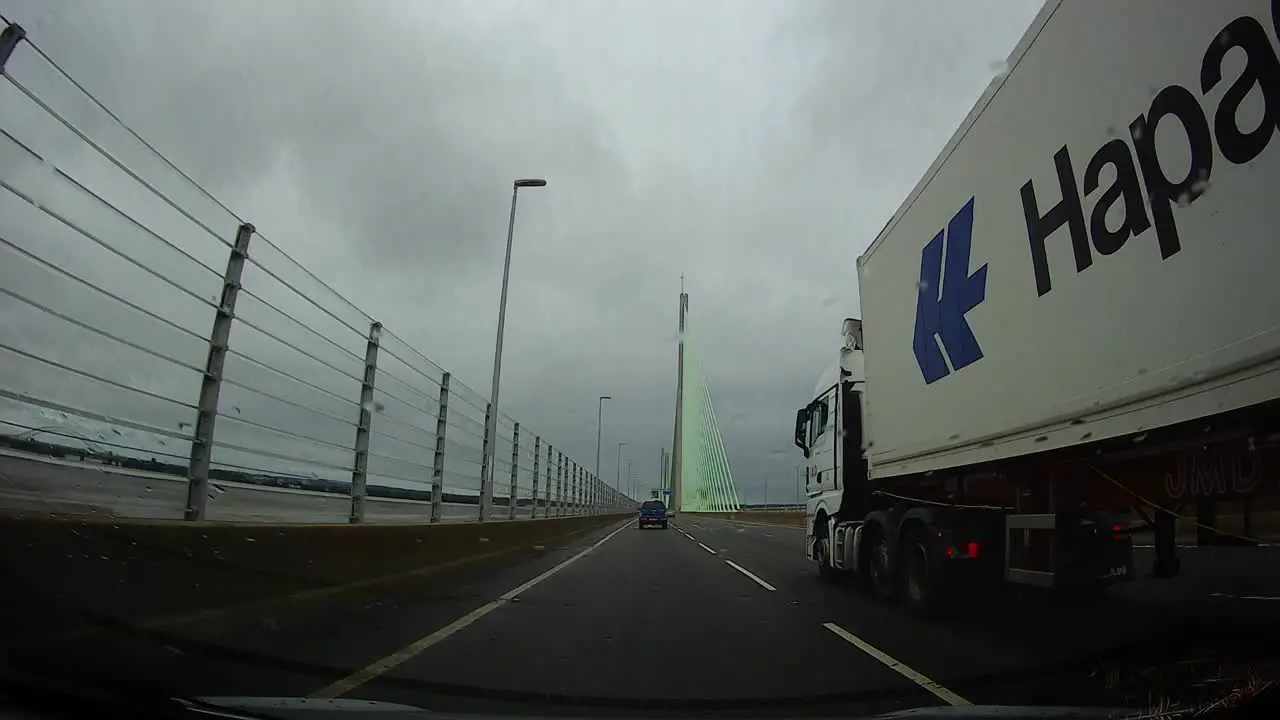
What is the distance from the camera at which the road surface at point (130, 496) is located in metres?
5.28

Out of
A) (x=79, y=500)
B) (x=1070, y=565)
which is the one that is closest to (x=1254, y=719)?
(x=1070, y=565)

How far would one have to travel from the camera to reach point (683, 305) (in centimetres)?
6425

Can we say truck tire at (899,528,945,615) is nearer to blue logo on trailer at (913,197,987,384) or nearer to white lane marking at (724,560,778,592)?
blue logo on trailer at (913,197,987,384)

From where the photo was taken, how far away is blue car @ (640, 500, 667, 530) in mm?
46219

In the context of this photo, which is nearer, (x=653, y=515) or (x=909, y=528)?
(x=909, y=528)

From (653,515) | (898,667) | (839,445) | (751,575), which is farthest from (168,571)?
(653,515)

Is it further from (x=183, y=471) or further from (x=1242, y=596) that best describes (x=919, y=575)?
(x=183, y=471)

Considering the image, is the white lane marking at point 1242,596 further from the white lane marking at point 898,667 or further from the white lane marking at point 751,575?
the white lane marking at point 751,575

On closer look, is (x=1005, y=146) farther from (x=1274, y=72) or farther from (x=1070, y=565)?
(x=1070, y=565)

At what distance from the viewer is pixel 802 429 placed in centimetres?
1492

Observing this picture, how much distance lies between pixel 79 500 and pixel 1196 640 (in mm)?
7889

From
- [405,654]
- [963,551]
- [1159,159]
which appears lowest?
[405,654]

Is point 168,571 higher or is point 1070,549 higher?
point 1070,549

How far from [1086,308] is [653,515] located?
41763mm
